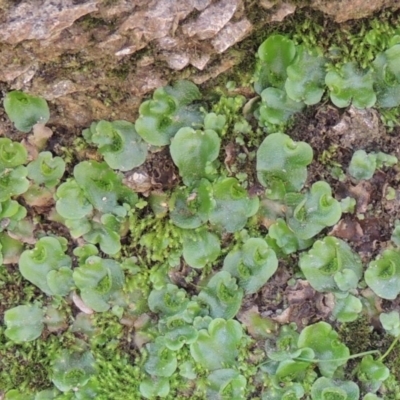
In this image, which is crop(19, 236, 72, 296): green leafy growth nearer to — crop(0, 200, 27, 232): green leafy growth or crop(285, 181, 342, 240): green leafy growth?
crop(0, 200, 27, 232): green leafy growth

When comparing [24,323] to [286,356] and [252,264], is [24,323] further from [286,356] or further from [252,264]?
[286,356]

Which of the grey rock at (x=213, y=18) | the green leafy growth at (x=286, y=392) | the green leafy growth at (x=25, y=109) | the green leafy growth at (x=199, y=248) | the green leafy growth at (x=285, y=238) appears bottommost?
the green leafy growth at (x=286, y=392)

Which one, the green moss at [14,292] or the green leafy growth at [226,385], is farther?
the green moss at [14,292]

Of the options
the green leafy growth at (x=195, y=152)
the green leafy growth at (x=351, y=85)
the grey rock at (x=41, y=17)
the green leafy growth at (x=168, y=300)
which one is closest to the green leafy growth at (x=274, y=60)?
the green leafy growth at (x=351, y=85)

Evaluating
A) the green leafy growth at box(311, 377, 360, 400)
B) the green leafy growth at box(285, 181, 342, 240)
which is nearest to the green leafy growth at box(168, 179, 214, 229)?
the green leafy growth at box(285, 181, 342, 240)

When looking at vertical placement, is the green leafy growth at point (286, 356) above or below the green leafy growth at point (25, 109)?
below

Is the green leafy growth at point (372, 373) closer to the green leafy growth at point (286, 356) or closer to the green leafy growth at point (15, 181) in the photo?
the green leafy growth at point (286, 356)

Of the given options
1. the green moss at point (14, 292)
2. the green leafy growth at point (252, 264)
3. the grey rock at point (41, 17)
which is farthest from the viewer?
the green moss at point (14, 292)
